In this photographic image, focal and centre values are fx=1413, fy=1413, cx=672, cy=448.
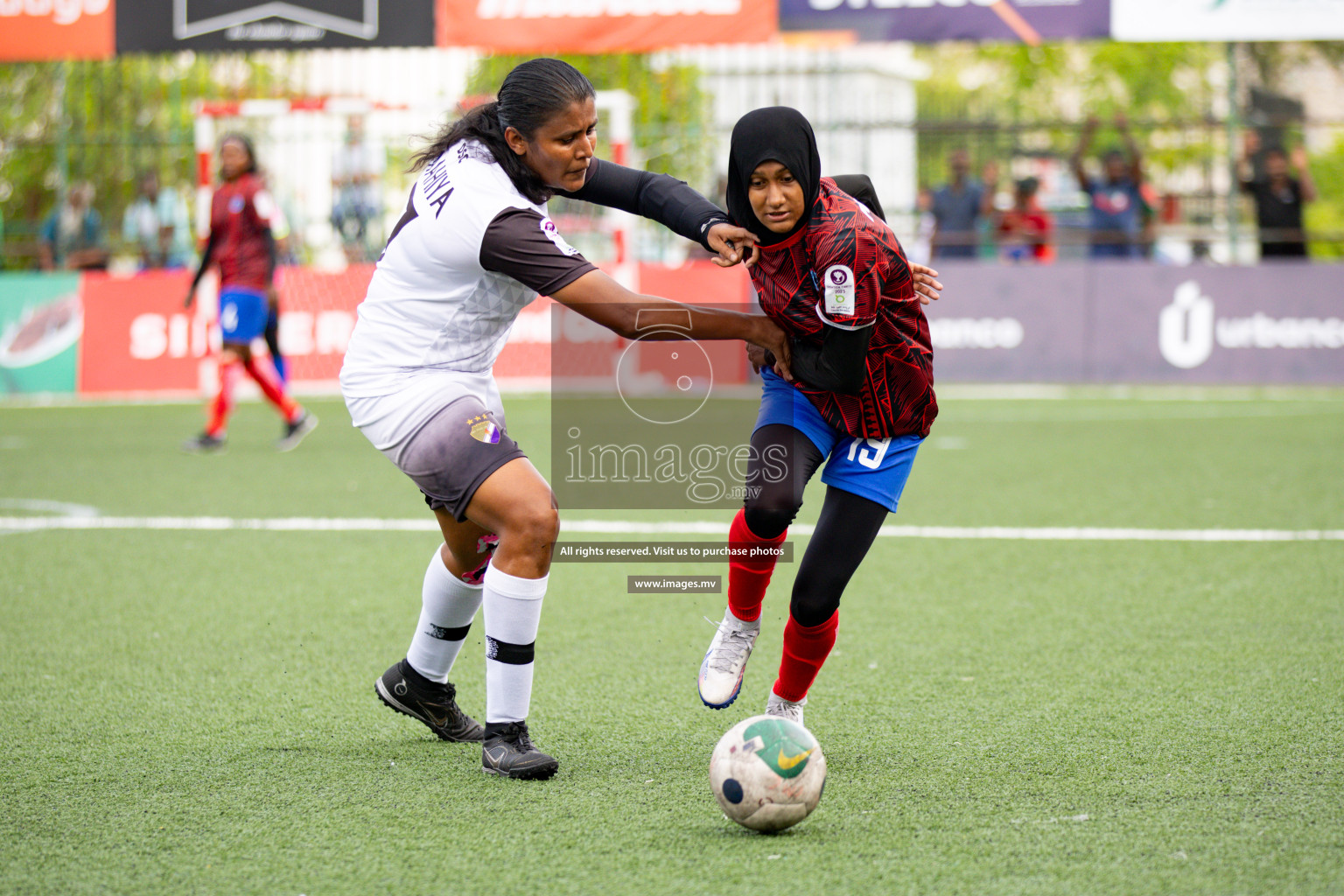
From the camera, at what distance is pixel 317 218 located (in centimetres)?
1666

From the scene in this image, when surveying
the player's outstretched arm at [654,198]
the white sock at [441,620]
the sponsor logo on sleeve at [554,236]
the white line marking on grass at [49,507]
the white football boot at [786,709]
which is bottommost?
the white line marking on grass at [49,507]

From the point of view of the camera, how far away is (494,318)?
12.8 ft

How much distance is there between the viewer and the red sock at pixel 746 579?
4.23 meters

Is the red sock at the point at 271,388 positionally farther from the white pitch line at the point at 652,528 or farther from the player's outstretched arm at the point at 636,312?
the player's outstretched arm at the point at 636,312

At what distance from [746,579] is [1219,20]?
12.5m

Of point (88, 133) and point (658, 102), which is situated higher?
point (658, 102)

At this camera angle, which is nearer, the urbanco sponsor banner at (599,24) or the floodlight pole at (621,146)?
the urbanco sponsor banner at (599,24)

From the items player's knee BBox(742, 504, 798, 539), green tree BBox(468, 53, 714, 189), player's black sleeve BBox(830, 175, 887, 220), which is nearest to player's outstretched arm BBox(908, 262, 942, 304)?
player's black sleeve BBox(830, 175, 887, 220)

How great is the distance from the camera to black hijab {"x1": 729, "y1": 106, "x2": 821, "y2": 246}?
11.7ft

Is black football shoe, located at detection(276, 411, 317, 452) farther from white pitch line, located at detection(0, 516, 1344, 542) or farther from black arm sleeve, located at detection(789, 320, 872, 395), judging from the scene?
black arm sleeve, located at detection(789, 320, 872, 395)

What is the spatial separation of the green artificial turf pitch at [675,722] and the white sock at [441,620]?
0.24 m

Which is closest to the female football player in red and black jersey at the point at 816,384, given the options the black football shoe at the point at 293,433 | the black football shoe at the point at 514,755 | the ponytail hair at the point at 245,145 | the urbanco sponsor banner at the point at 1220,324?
the black football shoe at the point at 514,755

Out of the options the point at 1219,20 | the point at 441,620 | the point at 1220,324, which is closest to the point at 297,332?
the point at 1220,324

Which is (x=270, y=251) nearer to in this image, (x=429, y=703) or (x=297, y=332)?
(x=297, y=332)
